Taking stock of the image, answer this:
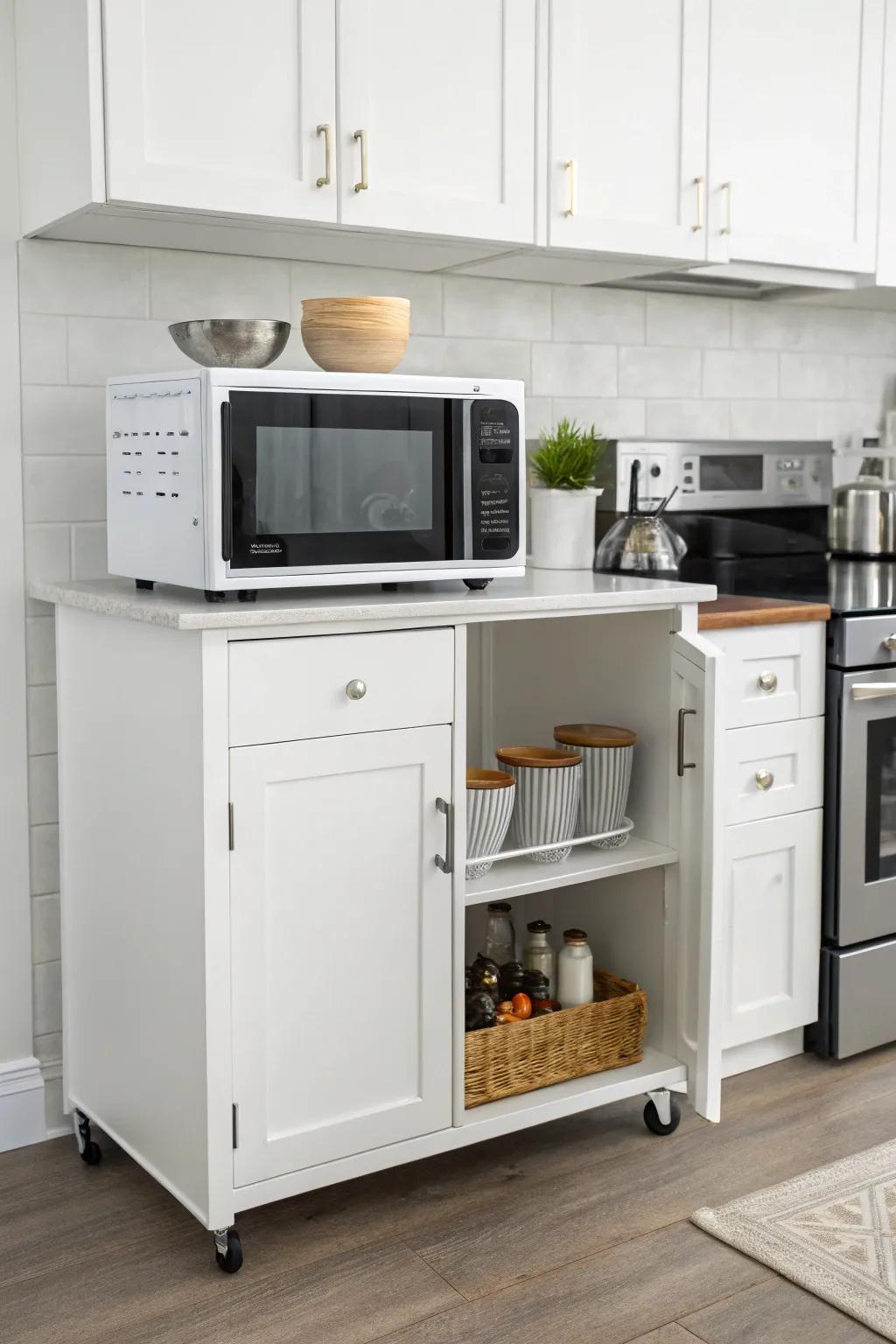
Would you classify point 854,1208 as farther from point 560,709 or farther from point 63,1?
point 63,1

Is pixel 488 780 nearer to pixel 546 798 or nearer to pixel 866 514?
pixel 546 798

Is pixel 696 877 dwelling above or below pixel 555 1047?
→ above

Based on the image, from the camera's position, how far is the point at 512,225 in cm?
228

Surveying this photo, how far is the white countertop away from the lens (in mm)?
1797

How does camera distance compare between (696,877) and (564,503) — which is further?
(564,503)

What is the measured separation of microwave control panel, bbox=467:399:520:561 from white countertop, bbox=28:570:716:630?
3.1 inches

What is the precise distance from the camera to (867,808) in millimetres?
2594

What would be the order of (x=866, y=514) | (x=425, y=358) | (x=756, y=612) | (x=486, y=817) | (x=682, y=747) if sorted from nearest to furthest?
(x=486, y=817) < (x=682, y=747) < (x=756, y=612) < (x=425, y=358) < (x=866, y=514)

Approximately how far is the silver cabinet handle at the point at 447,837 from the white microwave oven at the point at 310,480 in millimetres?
336

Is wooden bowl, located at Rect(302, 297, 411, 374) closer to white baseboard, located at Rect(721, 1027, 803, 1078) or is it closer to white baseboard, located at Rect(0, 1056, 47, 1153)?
white baseboard, located at Rect(0, 1056, 47, 1153)

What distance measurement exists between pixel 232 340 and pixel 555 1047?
1.21 metres

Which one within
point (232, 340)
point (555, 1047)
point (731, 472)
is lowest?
point (555, 1047)

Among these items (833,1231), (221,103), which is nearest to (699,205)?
(221,103)

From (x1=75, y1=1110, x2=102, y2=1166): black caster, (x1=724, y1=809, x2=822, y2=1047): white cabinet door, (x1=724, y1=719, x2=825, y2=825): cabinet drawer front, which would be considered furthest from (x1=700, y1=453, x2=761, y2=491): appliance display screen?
(x1=75, y1=1110, x2=102, y2=1166): black caster
